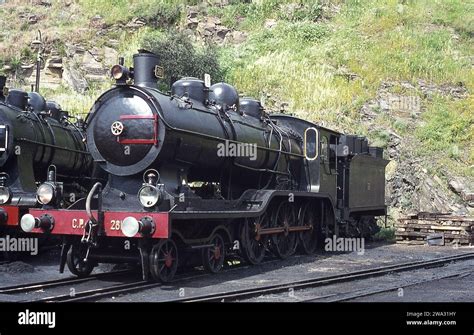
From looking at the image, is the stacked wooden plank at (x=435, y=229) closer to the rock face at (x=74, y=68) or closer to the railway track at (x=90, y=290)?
the railway track at (x=90, y=290)

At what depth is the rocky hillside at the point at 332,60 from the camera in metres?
21.6

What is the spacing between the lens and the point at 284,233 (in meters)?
12.1

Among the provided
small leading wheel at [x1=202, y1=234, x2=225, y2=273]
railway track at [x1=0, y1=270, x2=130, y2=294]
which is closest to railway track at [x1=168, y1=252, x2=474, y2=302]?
small leading wheel at [x1=202, y1=234, x2=225, y2=273]

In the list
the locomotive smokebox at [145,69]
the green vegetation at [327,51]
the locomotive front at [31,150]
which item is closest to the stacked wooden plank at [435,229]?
the green vegetation at [327,51]

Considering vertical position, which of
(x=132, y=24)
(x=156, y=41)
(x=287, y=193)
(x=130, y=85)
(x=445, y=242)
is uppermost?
(x=132, y=24)

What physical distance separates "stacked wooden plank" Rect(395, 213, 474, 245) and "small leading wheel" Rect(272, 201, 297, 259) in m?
5.25

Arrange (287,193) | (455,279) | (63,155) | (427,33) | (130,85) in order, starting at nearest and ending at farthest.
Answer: (130,85)
(455,279)
(287,193)
(63,155)
(427,33)

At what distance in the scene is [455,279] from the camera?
9.88m

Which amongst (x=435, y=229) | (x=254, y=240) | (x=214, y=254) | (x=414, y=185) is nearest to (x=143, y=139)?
(x=214, y=254)

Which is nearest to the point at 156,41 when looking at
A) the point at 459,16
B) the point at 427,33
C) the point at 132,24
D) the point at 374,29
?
the point at 132,24

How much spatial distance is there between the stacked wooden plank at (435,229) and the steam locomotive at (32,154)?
325 inches

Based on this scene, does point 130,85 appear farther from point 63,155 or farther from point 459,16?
point 459,16

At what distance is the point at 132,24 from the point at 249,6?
591 cm

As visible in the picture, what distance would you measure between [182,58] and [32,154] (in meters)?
14.1
